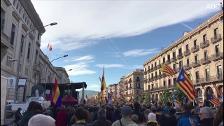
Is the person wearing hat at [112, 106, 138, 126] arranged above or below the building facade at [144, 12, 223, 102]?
below

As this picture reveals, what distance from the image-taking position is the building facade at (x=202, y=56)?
161ft

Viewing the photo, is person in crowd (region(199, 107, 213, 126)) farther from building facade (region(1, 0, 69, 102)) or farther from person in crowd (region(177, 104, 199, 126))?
building facade (region(1, 0, 69, 102))

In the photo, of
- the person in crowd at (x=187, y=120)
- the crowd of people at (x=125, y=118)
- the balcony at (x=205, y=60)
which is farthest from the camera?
the balcony at (x=205, y=60)

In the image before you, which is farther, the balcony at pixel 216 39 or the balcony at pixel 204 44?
the balcony at pixel 204 44

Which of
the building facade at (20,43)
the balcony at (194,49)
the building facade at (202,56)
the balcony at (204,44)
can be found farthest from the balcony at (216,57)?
the building facade at (20,43)

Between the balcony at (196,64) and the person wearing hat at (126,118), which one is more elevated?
the balcony at (196,64)

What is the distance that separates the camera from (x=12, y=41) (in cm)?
3875

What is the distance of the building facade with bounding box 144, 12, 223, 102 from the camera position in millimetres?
49031

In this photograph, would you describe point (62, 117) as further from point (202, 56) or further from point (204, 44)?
point (202, 56)

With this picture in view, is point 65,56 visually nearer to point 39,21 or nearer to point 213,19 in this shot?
point 39,21

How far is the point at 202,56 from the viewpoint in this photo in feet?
178

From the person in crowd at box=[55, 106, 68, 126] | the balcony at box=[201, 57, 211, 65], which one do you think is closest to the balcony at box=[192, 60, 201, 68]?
the balcony at box=[201, 57, 211, 65]

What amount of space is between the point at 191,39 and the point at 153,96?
91.6 ft

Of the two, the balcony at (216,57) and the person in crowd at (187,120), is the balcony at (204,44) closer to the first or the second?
the balcony at (216,57)
